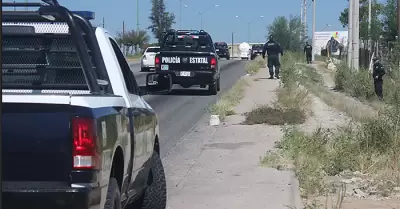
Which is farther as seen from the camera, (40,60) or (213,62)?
(213,62)

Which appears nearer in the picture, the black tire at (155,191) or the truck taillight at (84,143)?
the truck taillight at (84,143)

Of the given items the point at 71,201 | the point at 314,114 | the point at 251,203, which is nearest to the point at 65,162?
the point at 71,201

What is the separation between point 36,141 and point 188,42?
22.1 meters

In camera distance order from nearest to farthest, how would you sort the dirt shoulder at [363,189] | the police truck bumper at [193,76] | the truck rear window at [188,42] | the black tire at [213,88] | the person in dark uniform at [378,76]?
1. the dirt shoulder at [363,189]
2. the person in dark uniform at [378,76]
3. the police truck bumper at [193,76]
4. the truck rear window at [188,42]
5. the black tire at [213,88]

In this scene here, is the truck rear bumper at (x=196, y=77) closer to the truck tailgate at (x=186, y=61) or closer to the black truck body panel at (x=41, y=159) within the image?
the truck tailgate at (x=186, y=61)

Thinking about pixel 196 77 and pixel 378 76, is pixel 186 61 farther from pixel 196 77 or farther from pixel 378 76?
pixel 378 76

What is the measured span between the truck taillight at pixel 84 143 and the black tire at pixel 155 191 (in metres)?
2.63

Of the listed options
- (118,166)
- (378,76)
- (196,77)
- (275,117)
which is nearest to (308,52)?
(196,77)

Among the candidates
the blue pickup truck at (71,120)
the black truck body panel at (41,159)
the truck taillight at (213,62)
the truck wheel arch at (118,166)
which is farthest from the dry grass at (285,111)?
the black truck body panel at (41,159)

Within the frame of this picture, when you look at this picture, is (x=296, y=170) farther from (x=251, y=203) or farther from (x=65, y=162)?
(x=65, y=162)

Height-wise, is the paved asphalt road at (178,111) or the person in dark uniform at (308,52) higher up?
the person in dark uniform at (308,52)

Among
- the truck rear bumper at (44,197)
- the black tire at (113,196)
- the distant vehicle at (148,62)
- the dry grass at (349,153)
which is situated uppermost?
the distant vehicle at (148,62)

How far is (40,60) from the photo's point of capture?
6.01 m

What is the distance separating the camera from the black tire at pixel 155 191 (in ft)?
23.5
